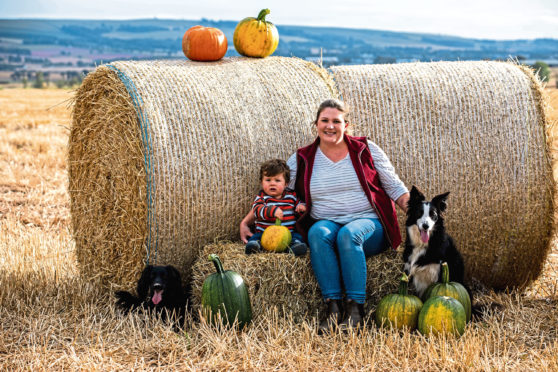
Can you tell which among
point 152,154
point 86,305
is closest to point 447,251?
point 152,154

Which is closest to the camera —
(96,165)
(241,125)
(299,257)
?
(299,257)

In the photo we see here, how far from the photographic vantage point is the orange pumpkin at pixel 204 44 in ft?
19.9

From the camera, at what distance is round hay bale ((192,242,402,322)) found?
483 cm

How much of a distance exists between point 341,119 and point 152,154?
1.51 meters

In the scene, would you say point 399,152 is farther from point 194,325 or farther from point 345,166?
point 194,325

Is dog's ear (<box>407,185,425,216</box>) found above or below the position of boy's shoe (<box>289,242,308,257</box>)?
above

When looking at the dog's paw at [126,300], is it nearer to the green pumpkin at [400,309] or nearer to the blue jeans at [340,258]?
the blue jeans at [340,258]

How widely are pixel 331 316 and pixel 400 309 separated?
0.50 metres

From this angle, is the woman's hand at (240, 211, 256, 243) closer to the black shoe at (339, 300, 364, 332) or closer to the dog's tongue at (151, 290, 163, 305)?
the dog's tongue at (151, 290, 163, 305)

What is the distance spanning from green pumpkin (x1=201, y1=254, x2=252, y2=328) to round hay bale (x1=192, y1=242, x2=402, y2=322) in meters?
0.18

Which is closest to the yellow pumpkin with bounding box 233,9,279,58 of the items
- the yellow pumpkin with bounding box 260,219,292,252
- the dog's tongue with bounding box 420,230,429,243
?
the yellow pumpkin with bounding box 260,219,292,252

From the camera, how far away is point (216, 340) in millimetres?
4266

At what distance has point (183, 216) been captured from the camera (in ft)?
16.6

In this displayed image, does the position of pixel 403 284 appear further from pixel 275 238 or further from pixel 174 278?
pixel 174 278
